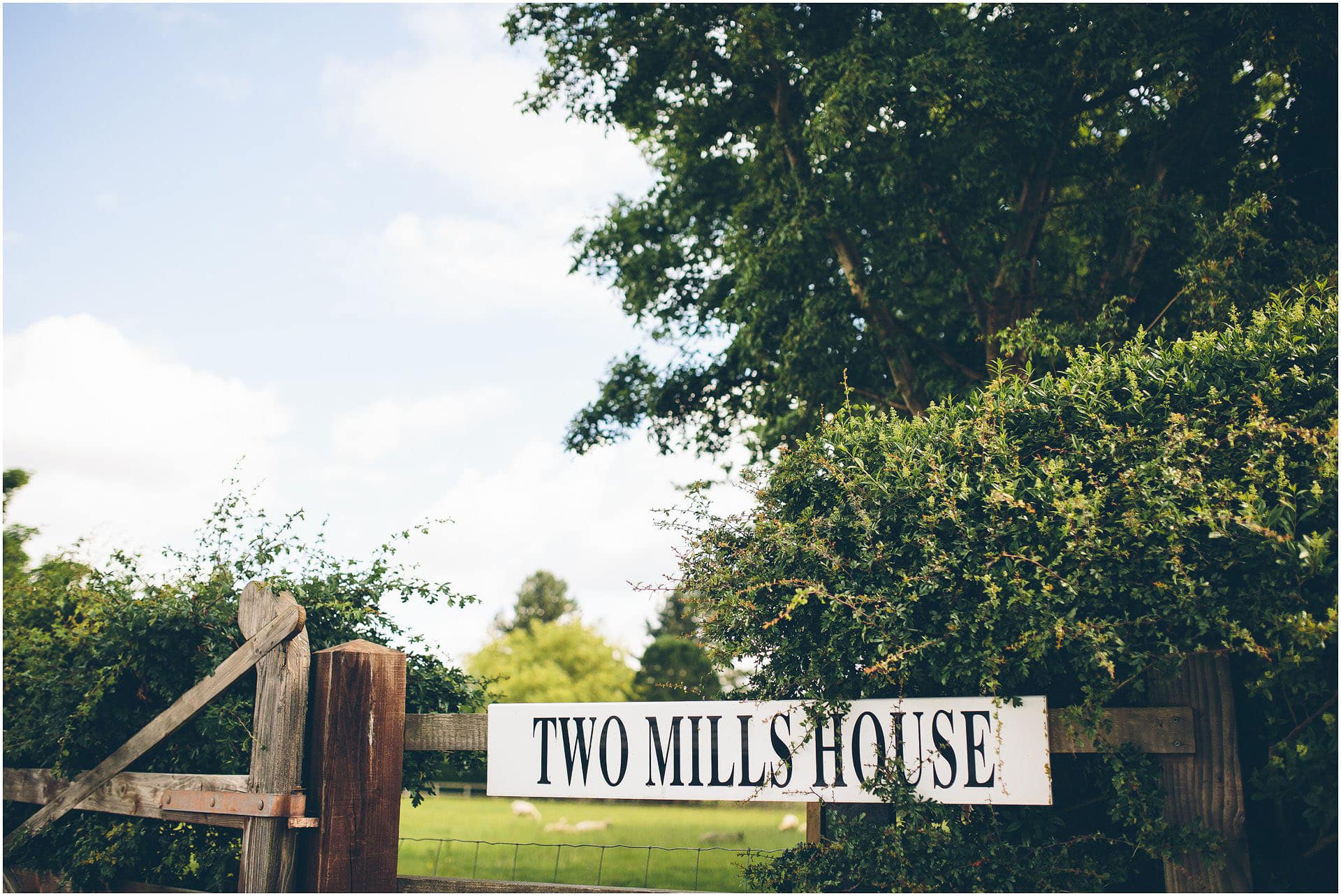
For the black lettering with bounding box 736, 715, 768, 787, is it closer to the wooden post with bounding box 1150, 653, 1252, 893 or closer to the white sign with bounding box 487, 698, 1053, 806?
the white sign with bounding box 487, 698, 1053, 806

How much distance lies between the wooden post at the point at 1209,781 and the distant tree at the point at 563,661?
1938 inches

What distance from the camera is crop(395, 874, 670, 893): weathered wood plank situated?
387 centimetres

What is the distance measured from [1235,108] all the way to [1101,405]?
968 centimetres

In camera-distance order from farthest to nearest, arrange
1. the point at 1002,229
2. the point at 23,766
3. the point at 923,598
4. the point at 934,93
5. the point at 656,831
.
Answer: the point at 656,831
the point at 1002,229
the point at 934,93
the point at 23,766
the point at 923,598

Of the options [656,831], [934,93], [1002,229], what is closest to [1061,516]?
[934,93]

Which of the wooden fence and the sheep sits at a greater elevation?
the wooden fence

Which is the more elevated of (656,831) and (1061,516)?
(1061,516)

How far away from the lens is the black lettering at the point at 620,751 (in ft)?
13.3

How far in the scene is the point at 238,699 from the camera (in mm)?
4980

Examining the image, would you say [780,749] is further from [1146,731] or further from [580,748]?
[1146,731]

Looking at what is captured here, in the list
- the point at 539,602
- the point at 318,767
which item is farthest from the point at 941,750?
the point at 539,602

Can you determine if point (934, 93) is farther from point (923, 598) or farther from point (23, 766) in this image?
point (23, 766)

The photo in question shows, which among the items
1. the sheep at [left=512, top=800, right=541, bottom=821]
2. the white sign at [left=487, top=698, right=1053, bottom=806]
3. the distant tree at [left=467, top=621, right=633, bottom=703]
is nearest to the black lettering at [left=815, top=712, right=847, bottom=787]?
the white sign at [left=487, top=698, right=1053, bottom=806]

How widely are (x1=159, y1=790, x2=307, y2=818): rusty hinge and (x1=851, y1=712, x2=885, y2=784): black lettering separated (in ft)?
8.34
